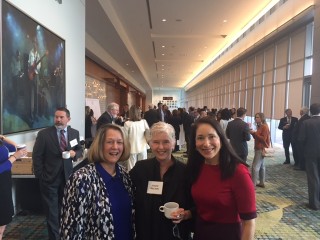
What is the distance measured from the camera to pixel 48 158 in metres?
3.04

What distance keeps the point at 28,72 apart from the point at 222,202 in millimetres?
2963

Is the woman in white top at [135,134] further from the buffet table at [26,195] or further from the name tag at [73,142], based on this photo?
the name tag at [73,142]

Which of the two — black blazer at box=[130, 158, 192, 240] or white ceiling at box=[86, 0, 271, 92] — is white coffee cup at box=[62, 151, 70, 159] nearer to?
black blazer at box=[130, 158, 192, 240]

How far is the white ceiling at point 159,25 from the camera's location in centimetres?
762

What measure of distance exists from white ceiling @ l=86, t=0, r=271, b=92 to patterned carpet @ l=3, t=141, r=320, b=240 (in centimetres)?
470

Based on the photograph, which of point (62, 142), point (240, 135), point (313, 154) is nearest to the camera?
point (62, 142)

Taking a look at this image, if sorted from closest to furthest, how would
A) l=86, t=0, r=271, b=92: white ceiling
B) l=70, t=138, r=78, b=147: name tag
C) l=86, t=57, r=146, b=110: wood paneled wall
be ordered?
l=70, t=138, r=78, b=147: name tag → l=86, t=0, r=271, b=92: white ceiling → l=86, t=57, r=146, b=110: wood paneled wall

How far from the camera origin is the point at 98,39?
9578mm

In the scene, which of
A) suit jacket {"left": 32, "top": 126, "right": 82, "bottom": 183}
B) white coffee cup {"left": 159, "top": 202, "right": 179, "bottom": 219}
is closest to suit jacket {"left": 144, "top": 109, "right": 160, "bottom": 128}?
suit jacket {"left": 32, "top": 126, "right": 82, "bottom": 183}

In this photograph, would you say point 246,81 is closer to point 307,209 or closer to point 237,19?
point 237,19

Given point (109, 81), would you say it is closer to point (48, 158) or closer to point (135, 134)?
point (135, 134)

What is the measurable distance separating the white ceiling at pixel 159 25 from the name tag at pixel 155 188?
5.60m

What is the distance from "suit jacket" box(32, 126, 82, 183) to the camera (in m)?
2.96

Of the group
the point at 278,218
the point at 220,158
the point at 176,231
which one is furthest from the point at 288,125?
the point at 176,231
